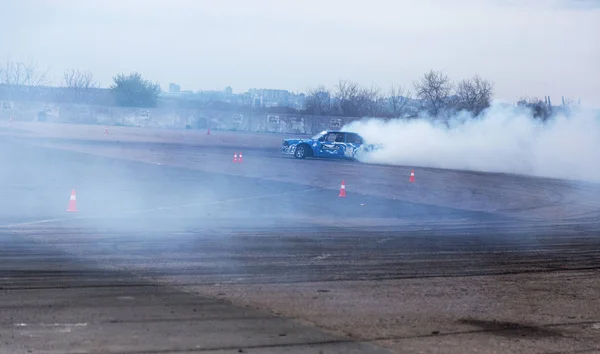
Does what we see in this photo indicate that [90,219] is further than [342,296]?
Yes

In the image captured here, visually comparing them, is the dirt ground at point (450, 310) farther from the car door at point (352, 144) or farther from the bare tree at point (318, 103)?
the bare tree at point (318, 103)

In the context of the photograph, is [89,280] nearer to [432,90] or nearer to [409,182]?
[409,182]

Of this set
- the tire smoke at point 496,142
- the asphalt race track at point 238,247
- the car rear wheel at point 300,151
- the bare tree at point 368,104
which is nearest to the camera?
the asphalt race track at point 238,247

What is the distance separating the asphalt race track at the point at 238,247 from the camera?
799 cm

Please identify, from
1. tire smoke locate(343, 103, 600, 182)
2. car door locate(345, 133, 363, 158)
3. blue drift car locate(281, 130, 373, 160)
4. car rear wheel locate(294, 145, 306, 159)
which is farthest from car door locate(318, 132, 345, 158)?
tire smoke locate(343, 103, 600, 182)

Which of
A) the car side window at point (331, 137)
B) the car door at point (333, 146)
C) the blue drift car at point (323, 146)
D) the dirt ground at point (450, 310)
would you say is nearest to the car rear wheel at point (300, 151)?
the blue drift car at point (323, 146)

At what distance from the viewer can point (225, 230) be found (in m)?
16.2

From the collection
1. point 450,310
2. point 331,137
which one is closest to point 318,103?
point 331,137

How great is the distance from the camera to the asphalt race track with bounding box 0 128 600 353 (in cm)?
799

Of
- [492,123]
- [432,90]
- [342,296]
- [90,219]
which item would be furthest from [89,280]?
[432,90]

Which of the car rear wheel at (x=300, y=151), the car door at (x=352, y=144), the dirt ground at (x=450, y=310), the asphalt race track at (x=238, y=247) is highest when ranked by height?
the car door at (x=352, y=144)

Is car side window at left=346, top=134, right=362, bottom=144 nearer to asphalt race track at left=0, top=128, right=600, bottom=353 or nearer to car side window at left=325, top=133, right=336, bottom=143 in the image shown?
car side window at left=325, top=133, right=336, bottom=143

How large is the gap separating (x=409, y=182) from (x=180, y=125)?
65.3 m

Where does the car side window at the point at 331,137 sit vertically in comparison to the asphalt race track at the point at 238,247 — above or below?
above
